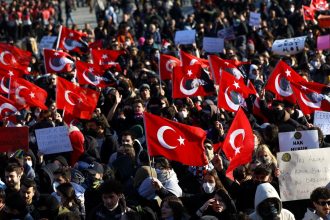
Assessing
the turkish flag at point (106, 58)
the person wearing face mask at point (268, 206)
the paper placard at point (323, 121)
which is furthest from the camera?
the turkish flag at point (106, 58)

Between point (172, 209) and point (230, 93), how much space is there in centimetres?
431

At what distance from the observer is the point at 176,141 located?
9.41m

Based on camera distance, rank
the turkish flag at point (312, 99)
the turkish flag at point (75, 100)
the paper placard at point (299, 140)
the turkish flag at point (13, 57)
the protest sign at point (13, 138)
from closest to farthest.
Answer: the paper placard at point (299, 140) → the protest sign at point (13, 138) → the turkish flag at point (312, 99) → the turkish flag at point (75, 100) → the turkish flag at point (13, 57)

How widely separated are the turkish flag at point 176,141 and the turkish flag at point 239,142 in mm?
290

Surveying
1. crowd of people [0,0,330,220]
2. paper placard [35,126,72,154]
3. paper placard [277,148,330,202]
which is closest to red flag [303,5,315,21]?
crowd of people [0,0,330,220]

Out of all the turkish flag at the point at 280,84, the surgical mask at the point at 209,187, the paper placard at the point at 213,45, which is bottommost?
the paper placard at the point at 213,45

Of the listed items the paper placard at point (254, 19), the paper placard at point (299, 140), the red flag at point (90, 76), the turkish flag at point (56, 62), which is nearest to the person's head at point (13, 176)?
the paper placard at point (299, 140)

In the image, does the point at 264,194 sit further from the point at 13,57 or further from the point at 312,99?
the point at 13,57

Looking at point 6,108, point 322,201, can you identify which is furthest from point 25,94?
point 322,201

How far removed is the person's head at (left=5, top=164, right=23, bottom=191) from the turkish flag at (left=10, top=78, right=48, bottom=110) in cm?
403

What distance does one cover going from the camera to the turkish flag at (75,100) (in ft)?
42.9

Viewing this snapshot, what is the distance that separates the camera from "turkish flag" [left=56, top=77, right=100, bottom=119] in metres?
13.1

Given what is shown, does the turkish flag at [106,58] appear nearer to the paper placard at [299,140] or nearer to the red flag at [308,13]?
the red flag at [308,13]

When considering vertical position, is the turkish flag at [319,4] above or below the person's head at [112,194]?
below
